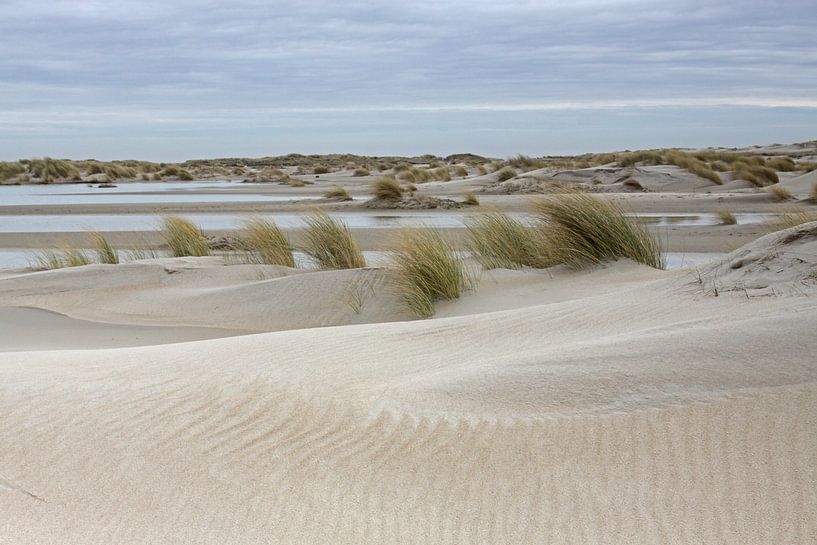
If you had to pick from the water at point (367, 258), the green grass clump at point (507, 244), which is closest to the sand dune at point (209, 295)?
the green grass clump at point (507, 244)

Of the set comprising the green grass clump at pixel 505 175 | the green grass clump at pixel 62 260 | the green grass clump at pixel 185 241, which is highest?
the green grass clump at pixel 505 175

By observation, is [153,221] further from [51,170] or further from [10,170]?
[10,170]

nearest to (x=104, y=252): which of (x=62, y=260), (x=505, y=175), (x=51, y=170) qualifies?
(x=62, y=260)

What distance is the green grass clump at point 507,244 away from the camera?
9.80 m

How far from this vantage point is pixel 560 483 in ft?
11.1

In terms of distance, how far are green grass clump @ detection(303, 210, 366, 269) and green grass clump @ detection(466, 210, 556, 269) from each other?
4.79ft

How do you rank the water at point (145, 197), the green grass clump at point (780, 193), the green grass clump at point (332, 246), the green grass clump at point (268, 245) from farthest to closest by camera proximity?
the water at point (145, 197), the green grass clump at point (780, 193), the green grass clump at point (268, 245), the green grass clump at point (332, 246)

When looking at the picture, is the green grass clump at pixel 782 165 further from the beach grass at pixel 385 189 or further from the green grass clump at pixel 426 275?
the green grass clump at pixel 426 275

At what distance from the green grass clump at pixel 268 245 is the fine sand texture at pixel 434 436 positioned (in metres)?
5.67

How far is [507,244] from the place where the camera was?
405 inches

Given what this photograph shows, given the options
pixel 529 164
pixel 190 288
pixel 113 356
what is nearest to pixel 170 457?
pixel 113 356

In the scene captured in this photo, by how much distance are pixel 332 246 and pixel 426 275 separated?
254 centimetres

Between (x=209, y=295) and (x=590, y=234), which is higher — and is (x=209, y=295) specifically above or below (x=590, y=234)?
below

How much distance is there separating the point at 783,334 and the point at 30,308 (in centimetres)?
809
